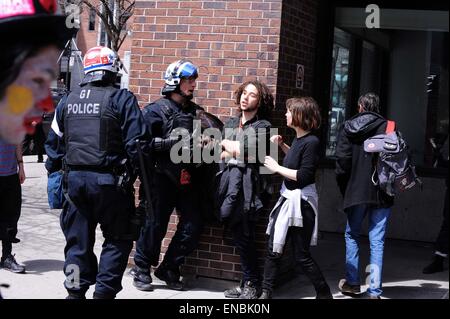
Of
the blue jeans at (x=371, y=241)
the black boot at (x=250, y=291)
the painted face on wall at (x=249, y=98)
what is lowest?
the black boot at (x=250, y=291)

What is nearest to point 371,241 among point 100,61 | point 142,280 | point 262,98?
point 262,98

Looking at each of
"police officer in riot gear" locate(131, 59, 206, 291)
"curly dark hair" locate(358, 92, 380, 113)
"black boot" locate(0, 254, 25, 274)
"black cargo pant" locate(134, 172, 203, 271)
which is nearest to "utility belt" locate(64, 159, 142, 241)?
"police officer in riot gear" locate(131, 59, 206, 291)

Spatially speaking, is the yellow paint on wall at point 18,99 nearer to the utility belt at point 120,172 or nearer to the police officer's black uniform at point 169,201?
the utility belt at point 120,172

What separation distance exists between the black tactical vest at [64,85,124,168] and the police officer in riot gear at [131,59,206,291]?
73cm

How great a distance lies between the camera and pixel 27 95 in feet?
6.42

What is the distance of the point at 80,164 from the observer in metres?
5.09

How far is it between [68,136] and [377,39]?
17.0ft

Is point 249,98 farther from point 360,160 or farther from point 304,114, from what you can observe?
point 360,160

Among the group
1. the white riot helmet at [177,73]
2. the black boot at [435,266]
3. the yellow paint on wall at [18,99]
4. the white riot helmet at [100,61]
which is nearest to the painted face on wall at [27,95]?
the yellow paint on wall at [18,99]

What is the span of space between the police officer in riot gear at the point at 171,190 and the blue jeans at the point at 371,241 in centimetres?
138

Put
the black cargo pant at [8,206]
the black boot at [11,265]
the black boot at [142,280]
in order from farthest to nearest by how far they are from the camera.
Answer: the black boot at [11,265], the black cargo pant at [8,206], the black boot at [142,280]

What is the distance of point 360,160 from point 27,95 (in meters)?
4.42

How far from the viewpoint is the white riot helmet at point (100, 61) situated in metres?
5.16
